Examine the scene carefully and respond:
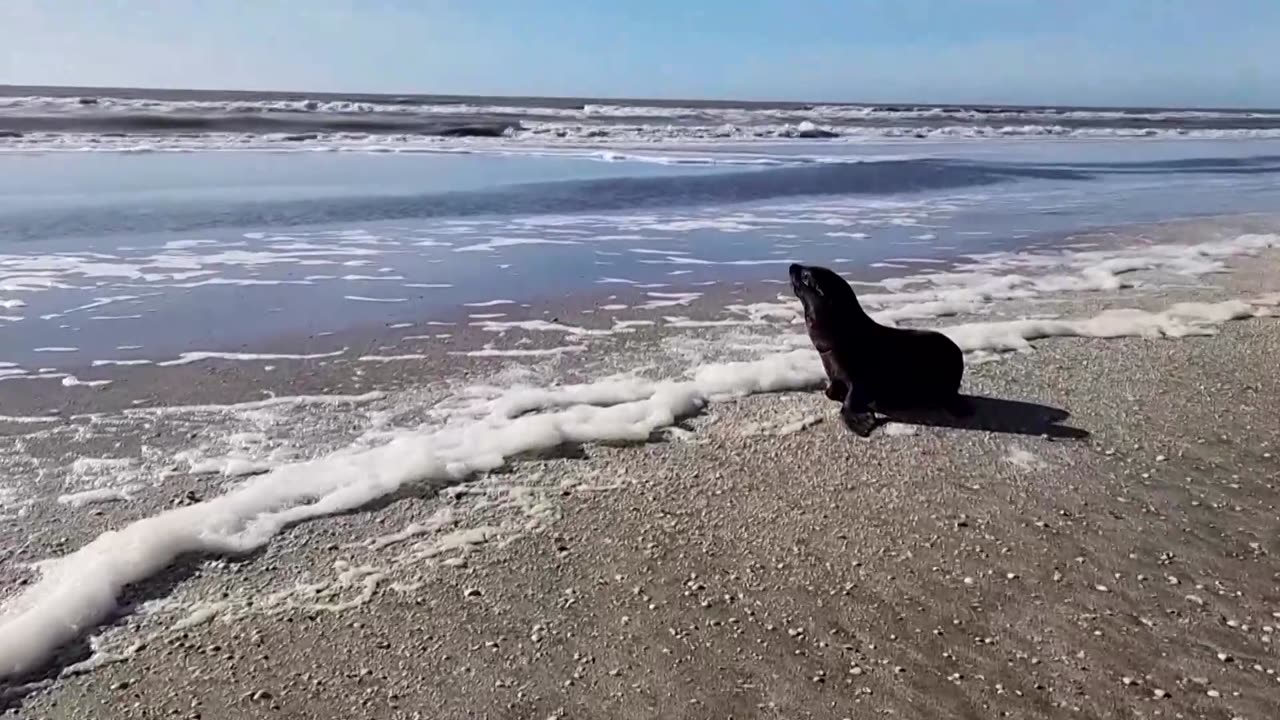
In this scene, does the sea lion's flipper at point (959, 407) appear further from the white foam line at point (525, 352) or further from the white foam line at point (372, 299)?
the white foam line at point (372, 299)

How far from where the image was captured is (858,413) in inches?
196

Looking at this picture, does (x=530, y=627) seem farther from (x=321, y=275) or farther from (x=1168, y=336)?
(x=321, y=275)

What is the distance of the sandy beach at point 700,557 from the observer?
9.16 ft

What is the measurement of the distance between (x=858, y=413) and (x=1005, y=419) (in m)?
0.73

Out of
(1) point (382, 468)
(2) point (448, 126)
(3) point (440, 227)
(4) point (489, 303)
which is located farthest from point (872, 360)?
(2) point (448, 126)

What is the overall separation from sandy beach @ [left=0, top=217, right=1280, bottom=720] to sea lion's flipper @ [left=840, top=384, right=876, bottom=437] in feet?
0.21

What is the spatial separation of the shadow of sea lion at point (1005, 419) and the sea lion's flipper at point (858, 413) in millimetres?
136

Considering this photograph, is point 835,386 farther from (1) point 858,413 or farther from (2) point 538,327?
(2) point 538,327

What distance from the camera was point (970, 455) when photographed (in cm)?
455

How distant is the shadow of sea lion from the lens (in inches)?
190

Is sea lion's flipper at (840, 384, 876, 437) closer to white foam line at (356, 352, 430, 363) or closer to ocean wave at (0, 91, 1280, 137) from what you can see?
white foam line at (356, 352, 430, 363)

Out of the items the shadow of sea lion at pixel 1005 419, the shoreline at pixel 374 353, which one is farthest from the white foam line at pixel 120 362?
the shadow of sea lion at pixel 1005 419

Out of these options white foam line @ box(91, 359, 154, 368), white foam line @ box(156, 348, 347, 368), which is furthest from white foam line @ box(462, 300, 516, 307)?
white foam line @ box(91, 359, 154, 368)

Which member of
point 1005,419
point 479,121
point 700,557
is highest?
point 479,121
